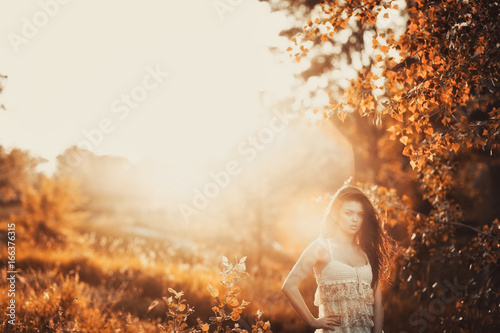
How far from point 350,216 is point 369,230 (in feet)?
1.17

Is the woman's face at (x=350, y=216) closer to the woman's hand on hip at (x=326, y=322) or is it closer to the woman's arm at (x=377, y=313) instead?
the woman's arm at (x=377, y=313)

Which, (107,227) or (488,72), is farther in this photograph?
(107,227)

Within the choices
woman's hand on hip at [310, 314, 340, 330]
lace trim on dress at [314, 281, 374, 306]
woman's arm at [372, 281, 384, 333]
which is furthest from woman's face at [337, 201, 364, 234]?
woman's hand on hip at [310, 314, 340, 330]

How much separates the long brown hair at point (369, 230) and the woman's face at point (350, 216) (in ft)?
0.14

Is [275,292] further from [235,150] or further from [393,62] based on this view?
[393,62]

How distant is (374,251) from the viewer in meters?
3.47

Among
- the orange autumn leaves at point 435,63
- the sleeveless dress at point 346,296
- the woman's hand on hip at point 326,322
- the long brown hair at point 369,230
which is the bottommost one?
the woman's hand on hip at point 326,322

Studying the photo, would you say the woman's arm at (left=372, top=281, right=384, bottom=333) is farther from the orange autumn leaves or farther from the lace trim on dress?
the orange autumn leaves

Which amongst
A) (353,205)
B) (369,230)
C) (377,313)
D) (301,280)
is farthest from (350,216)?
(377,313)

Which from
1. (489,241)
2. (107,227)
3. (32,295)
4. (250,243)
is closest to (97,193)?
(107,227)

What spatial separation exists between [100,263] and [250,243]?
6995mm

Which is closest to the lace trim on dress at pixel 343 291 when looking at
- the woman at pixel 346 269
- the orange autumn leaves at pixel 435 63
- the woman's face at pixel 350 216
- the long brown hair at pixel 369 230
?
the woman at pixel 346 269

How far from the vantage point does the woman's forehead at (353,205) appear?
3.27 meters

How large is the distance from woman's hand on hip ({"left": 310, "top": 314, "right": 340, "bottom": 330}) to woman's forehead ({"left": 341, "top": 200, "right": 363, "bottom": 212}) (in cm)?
89
